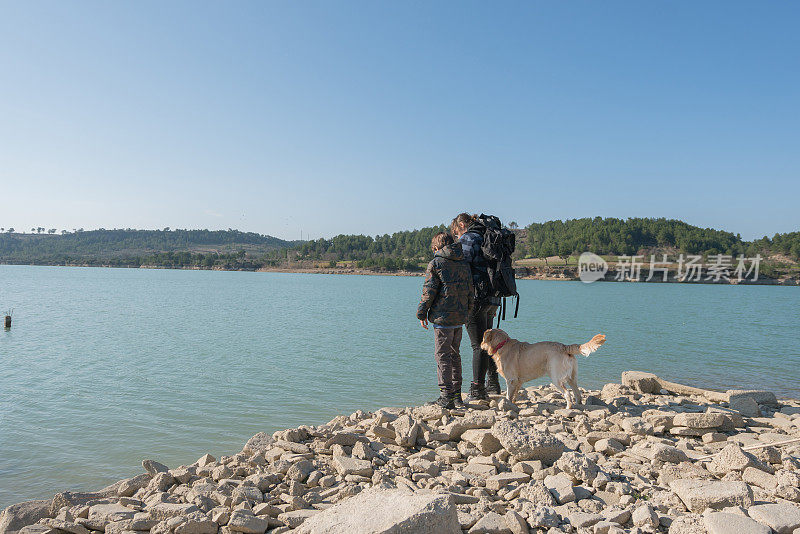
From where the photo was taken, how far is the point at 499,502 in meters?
4.45

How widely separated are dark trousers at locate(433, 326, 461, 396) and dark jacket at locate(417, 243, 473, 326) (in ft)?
0.62

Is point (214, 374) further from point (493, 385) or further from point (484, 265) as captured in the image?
point (484, 265)

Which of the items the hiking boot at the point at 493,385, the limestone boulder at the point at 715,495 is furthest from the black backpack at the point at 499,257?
the limestone boulder at the point at 715,495

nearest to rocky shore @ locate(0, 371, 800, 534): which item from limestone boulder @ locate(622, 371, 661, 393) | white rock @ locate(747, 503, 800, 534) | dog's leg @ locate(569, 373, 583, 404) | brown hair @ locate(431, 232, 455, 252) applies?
white rock @ locate(747, 503, 800, 534)

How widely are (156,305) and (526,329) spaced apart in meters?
30.6

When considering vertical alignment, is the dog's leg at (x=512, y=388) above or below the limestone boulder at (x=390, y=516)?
below

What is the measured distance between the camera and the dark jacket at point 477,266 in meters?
7.77

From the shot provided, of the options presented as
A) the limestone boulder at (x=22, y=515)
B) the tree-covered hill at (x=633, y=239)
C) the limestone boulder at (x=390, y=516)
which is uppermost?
the tree-covered hill at (x=633, y=239)

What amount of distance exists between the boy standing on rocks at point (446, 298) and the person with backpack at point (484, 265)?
431 mm

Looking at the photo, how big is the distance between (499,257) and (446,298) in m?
1.12

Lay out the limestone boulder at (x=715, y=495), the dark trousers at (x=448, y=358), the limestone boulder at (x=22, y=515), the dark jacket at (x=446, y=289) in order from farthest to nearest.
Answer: the dark trousers at (x=448, y=358)
the dark jacket at (x=446, y=289)
the limestone boulder at (x=22, y=515)
the limestone boulder at (x=715, y=495)

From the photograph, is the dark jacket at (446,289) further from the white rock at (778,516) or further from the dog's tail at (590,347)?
the white rock at (778,516)

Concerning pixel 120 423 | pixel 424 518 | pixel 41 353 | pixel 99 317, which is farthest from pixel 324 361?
pixel 99 317

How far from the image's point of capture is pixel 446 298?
23.5 feet
